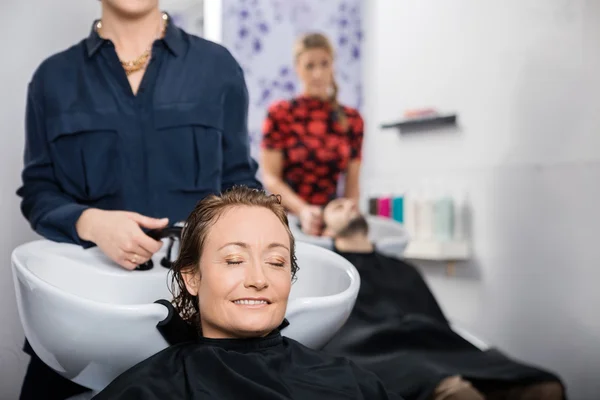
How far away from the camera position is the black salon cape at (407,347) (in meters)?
1.69

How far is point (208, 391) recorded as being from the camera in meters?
0.93

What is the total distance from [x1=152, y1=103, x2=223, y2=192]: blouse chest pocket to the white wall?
4.29ft

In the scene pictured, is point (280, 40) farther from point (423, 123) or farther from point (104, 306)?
point (104, 306)

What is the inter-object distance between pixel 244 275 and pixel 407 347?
3.31ft

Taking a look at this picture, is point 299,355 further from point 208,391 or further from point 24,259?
point 24,259

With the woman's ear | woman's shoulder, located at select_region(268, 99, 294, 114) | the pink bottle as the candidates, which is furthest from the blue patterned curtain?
the woman's ear

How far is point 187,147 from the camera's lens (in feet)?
4.22

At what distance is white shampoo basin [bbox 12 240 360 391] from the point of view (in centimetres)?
92

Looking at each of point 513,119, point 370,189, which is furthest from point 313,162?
point 513,119

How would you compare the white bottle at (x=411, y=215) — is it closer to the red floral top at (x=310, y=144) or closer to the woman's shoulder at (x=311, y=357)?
the red floral top at (x=310, y=144)

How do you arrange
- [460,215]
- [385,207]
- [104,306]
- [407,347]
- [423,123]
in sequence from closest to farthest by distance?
[104,306] → [407,347] → [460,215] → [423,123] → [385,207]

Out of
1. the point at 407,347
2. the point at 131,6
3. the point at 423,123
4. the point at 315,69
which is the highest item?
the point at 315,69

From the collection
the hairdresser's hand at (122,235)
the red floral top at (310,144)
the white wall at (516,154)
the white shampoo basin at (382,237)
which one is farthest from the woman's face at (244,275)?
the red floral top at (310,144)

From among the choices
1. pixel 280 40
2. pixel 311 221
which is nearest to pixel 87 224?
pixel 311 221
